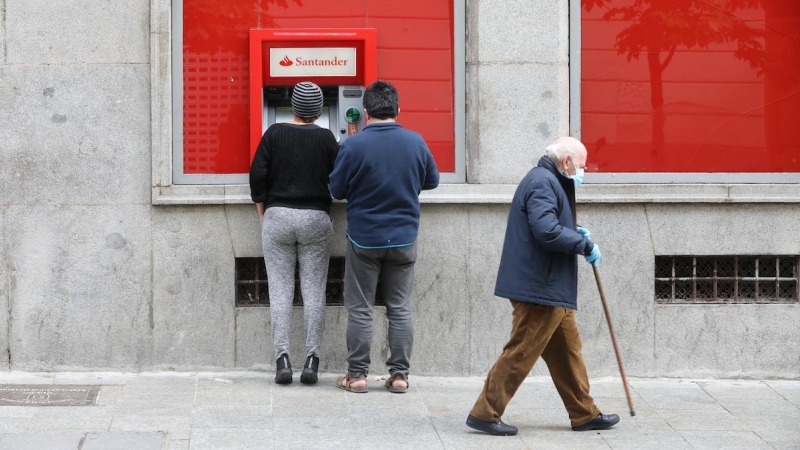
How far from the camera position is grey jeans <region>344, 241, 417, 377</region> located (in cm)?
738

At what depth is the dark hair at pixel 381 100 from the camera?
7.30 m

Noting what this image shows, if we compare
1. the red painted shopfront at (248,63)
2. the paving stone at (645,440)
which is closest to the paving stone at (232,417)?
the red painted shopfront at (248,63)

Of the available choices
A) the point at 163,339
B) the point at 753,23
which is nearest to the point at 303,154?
the point at 163,339

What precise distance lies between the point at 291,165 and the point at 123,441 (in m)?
2.07

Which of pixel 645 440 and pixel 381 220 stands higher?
pixel 381 220

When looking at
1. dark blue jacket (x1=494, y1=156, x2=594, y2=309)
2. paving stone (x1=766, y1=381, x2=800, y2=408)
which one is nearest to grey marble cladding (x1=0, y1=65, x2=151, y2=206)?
dark blue jacket (x1=494, y1=156, x2=594, y2=309)

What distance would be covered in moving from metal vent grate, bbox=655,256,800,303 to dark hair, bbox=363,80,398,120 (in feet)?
6.84

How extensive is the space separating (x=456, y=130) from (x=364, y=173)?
102 centimetres

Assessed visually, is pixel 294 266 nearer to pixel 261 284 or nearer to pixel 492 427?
pixel 261 284

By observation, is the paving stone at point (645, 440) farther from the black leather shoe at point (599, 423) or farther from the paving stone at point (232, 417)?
the paving stone at point (232, 417)

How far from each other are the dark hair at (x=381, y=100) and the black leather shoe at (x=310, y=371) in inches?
60.6

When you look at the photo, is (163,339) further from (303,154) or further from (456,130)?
(456,130)

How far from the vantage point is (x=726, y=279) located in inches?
319

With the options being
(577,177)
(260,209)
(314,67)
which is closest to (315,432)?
(260,209)
